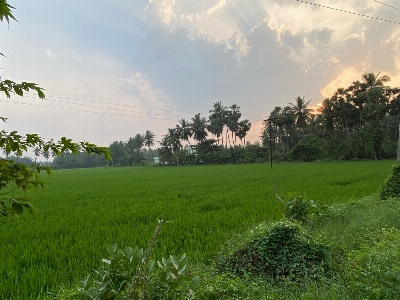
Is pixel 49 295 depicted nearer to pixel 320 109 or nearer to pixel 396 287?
pixel 396 287

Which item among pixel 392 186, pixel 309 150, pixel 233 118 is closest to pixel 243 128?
pixel 233 118

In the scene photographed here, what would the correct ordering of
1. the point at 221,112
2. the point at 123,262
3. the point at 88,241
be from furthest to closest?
the point at 221,112 < the point at 88,241 < the point at 123,262

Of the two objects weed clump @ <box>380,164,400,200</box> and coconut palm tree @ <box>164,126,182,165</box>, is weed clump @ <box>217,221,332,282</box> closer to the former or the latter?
weed clump @ <box>380,164,400,200</box>

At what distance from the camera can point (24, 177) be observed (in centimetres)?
117

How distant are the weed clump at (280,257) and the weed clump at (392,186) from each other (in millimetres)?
5199

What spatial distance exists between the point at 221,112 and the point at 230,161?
10.7 m

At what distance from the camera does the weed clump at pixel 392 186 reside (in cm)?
715

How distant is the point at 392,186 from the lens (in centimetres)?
728

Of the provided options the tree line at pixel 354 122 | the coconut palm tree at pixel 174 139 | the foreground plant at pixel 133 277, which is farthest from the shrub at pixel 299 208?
the coconut palm tree at pixel 174 139

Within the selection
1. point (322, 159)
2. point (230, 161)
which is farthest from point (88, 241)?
point (230, 161)

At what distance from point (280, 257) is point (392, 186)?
5767 mm

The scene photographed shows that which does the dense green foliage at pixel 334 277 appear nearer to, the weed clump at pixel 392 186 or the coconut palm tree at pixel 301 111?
the weed clump at pixel 392 186

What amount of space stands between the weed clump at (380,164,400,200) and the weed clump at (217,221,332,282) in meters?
5.20

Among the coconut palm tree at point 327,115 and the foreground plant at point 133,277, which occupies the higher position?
the coconut palm tree at point 327,115
